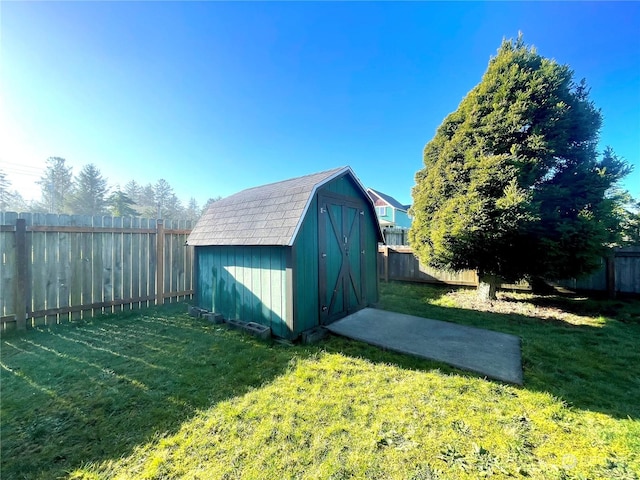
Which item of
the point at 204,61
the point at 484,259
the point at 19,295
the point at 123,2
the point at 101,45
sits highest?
the point at 204,61

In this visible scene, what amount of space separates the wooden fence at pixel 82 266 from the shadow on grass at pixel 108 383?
53 cm

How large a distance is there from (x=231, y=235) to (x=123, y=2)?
4.98 metres

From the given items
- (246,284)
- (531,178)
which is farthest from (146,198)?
(531,178)

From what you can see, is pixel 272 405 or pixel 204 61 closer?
pixel 272 405

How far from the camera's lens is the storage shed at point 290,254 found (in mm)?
4227

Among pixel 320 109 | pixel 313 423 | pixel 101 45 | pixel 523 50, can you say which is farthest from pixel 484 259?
pixel 101 45

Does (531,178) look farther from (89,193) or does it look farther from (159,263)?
(89,193)

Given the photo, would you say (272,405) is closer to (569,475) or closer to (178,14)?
(569,475)

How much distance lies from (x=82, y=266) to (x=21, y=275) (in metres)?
0.85

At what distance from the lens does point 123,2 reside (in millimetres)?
4777

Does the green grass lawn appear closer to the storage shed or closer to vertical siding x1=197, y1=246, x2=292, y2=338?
vertical siding x1=197, y1=246, x2=292, y2=338

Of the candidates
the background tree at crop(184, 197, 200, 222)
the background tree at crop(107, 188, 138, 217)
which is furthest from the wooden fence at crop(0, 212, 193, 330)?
the background tree at crop(184, 197, 200, 222)

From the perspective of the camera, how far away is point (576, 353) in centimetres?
374

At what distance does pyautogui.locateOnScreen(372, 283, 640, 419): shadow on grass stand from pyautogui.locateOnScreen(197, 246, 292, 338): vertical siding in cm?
329
